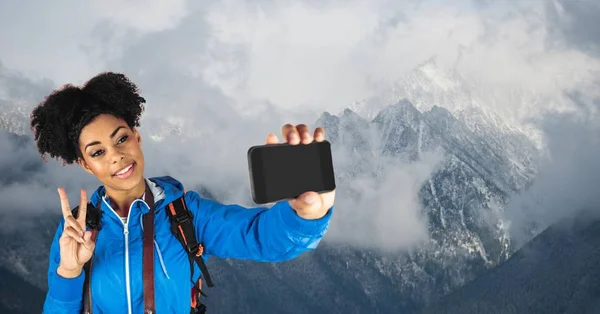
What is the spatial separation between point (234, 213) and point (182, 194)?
729 millimetres

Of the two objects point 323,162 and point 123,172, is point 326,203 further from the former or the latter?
point 123,172

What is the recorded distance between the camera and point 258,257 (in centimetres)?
670

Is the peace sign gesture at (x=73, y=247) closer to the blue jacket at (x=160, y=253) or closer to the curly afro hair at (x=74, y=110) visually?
the blue jacket at (x=160, y=253)

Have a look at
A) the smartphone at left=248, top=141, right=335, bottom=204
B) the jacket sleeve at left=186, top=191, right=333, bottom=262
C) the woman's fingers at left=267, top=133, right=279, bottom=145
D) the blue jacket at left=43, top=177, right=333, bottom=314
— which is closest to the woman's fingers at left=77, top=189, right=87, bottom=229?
the blue jacket at left=43, top=177, right=333, bottom=314

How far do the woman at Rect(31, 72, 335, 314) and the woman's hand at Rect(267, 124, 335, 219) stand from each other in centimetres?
42

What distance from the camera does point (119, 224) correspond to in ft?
22.2

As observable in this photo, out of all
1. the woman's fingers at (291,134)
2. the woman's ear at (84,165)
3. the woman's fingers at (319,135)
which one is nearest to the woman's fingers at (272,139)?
the woman's fingers at (291,134)

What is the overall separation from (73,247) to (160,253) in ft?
3.43

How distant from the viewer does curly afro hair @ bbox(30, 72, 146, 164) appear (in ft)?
22.4

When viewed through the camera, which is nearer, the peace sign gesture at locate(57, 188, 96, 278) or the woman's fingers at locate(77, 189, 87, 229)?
the peace sign gesture at locate(57, 188, 96, 278)

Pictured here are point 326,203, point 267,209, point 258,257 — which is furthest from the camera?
point 258,257

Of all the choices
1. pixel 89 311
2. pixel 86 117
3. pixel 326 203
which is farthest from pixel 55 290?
pixel 326 203

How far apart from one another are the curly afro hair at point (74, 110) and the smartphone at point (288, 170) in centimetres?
275

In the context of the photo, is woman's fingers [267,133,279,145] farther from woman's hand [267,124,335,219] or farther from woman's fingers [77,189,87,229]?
woman's fingers [77,189,87,229]
